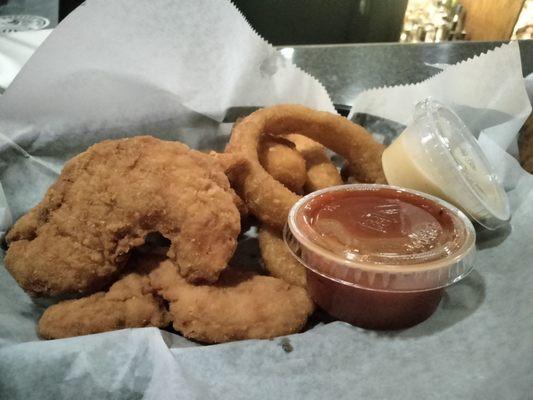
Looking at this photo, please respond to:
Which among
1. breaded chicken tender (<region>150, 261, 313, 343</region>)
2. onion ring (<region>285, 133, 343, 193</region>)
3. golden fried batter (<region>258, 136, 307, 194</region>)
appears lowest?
breaded chicken tender (<region>150, 261, 313, 343</region>)

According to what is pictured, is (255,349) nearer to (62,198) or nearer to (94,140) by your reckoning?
(62,198)

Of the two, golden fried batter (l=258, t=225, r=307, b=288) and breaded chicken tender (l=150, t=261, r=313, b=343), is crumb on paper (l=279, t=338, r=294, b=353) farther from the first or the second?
golden fried batter (l=258, t=225, r=307, b=288)

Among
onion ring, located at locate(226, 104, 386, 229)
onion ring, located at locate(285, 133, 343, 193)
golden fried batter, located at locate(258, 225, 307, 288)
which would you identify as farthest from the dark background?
golden fried batter, located at locate(258, 225, 307, 288)

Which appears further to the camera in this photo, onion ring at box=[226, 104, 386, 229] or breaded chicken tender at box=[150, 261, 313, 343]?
onion ring at box=[226, 104, 386, 229]

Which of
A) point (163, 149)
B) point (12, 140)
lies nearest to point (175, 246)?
point (163, 149)

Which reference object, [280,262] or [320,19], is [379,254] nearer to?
[280,262]

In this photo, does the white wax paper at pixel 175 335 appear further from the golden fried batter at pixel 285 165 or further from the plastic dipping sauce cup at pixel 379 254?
the golden fried batter at pixel 285 165
